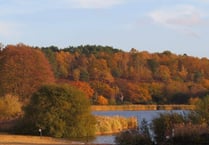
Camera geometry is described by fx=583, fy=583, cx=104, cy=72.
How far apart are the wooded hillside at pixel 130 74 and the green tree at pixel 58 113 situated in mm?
66479

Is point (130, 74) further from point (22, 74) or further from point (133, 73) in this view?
point (22, 74)

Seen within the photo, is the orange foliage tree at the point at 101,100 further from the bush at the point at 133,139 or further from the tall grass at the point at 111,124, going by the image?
the bush at the point at 133,139

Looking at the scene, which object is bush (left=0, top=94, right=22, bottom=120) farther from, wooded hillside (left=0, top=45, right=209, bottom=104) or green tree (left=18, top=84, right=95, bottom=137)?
wooded hillside (left=0, top=45, right=209, bottom=104)

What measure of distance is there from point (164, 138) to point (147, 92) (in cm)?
10512

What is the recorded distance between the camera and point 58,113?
47.5 metres

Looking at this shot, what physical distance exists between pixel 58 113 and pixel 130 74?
116556 millimetres

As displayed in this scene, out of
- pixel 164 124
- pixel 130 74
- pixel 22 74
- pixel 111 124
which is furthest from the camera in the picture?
pixel 130 74

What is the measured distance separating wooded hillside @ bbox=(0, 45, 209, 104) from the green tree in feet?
218

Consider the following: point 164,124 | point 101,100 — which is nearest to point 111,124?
point 164,124

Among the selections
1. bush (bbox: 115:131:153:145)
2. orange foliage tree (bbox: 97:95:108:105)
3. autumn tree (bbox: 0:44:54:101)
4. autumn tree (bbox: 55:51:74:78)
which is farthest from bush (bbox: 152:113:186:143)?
autumn tree (bbox: 55:51:74:78)

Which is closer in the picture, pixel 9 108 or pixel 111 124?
pixel 111 124

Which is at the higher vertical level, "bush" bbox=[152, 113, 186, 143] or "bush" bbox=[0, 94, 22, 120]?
"bush" bbox=[0, 94, 22, 120]

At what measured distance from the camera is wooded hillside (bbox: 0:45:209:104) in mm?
130375

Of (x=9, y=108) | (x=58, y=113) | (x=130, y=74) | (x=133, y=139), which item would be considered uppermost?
(x=130, y=74)
